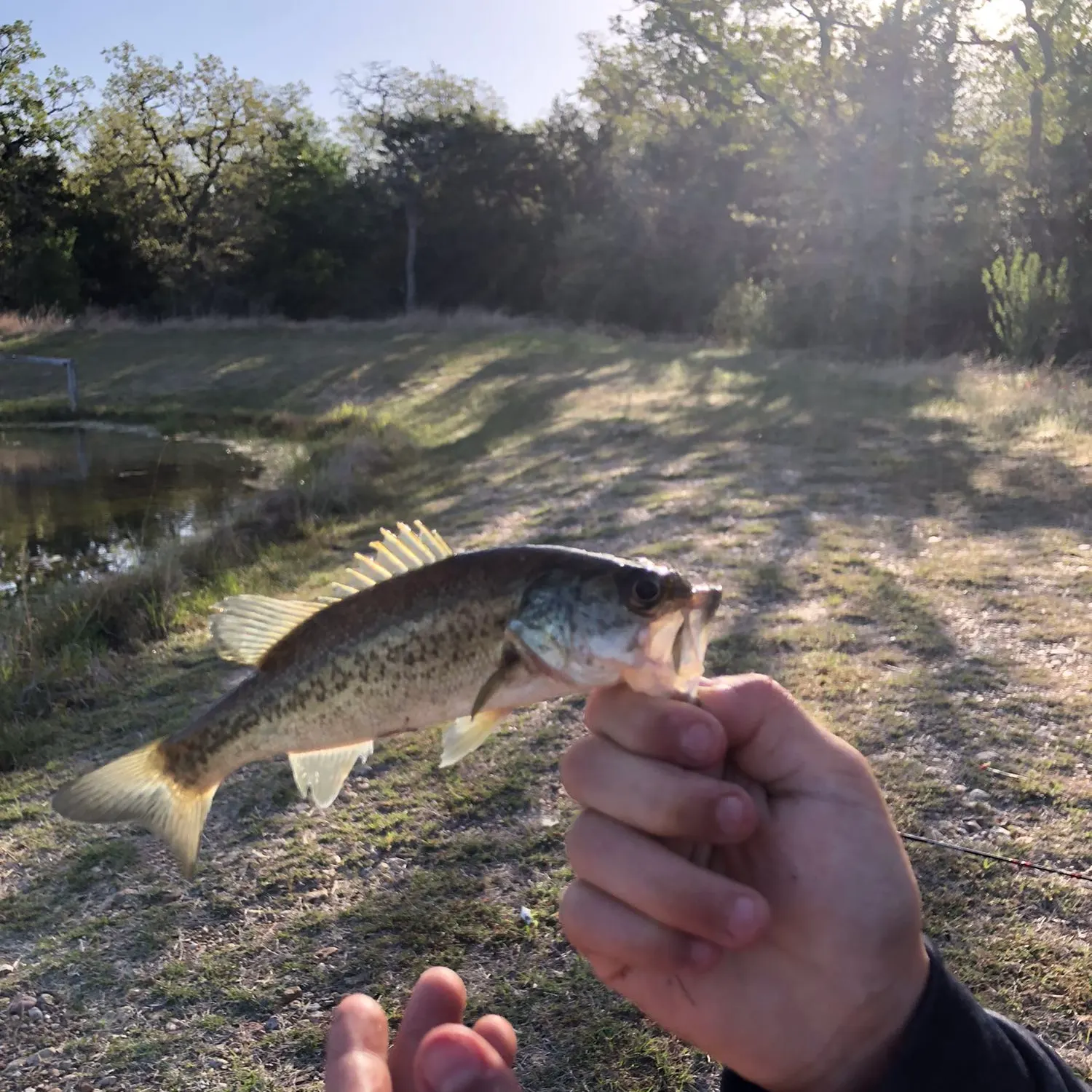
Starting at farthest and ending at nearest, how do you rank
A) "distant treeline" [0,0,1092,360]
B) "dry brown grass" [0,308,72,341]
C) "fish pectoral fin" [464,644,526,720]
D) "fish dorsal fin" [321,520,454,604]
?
1. "dry brown grass" [0,308,72,341]
2. "distant treeline" [0,0,1092,360]
3. "fish dorsal fin" [321,520,454,604]
4. "fish pectoral fin" [464,644,526,720]

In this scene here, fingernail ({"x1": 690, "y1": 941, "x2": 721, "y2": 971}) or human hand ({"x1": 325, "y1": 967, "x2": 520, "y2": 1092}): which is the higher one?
fingernail ({"x1": 690, "y1": 941, "x2": 721, "y2": 971})

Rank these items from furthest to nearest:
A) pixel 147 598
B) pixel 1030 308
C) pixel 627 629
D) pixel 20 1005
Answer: pixel 1030 308, pixel 147 598, pixel 20 1005, pixel 627 629

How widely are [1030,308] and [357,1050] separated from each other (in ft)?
58.9

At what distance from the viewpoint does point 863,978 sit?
63.4 inches

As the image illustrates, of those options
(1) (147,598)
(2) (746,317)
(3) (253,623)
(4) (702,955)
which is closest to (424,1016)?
(4) (702,955)

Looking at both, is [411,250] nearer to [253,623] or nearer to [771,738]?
[253,623]

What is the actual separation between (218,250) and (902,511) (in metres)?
36.6

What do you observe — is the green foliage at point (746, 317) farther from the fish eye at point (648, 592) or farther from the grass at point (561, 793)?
the fish eye at point (648, 592)

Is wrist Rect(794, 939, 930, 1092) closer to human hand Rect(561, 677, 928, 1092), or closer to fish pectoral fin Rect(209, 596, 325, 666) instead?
human hand Rect(561, 677, 928, 1092)

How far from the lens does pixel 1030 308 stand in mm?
16391

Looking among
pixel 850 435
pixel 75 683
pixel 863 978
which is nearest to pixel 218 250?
pixel 850 435

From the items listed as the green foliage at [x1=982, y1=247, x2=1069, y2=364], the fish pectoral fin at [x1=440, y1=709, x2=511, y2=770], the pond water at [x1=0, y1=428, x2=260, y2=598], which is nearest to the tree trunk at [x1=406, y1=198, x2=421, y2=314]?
the pond water at [x1=0, y1=428, x2=260, y2=598]

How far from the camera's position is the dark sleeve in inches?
61.2

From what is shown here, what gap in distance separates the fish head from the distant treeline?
17475 millimetres
